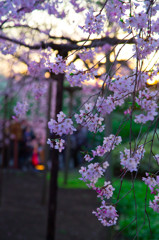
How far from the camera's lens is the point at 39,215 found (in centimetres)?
645

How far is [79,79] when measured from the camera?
2.09 meters

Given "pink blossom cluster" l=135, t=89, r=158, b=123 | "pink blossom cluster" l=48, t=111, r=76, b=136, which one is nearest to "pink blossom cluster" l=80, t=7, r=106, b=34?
"pink blossom cluster" l=135, t=89, r=158, b=123

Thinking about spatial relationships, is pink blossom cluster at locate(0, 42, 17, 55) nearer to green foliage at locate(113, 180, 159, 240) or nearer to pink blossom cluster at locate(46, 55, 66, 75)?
pink blossom cluster at locate(46, 55, 66, 75)

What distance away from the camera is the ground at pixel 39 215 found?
5395mm

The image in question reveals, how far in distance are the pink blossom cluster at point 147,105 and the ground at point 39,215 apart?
2.83 metres

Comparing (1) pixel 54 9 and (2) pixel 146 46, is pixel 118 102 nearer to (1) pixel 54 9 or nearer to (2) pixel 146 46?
(2) pixel 146 46

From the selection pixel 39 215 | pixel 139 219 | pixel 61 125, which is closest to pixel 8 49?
pixel 61 125

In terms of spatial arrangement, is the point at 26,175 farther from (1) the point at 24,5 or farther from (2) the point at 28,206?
(1) the point at 24,5

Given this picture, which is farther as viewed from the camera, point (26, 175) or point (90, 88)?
point (26, 175)

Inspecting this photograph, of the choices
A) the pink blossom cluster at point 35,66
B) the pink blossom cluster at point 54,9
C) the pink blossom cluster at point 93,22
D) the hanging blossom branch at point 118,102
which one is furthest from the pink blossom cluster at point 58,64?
the pink blossom cluster at point 54,9

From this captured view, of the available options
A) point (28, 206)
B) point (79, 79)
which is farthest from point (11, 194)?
point (79, 79)

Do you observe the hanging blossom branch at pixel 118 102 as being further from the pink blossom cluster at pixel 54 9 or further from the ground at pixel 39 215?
the ground at pixel 39 215

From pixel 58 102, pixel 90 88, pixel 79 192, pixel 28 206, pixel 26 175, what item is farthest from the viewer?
pixel 26 175

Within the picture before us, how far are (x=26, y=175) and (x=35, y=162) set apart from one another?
28.2 inches
